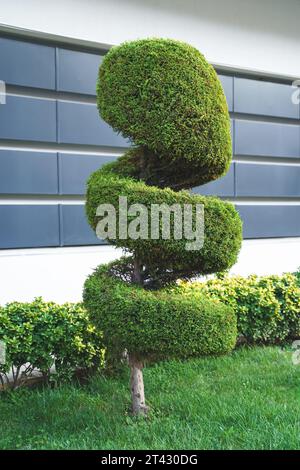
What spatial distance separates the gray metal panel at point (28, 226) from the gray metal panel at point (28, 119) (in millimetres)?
780

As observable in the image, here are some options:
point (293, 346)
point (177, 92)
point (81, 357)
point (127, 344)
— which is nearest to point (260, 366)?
point (293, 346)

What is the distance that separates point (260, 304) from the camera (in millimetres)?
6250

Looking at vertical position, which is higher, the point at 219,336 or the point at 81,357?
the point at 219,336

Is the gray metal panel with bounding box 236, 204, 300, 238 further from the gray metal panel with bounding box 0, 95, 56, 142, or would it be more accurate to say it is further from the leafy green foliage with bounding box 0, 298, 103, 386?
the leafy green foliage with bounding box 0, 298, 103, 386

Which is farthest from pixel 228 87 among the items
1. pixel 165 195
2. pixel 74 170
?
pixel 165 195

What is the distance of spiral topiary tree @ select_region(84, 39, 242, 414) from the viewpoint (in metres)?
3.81

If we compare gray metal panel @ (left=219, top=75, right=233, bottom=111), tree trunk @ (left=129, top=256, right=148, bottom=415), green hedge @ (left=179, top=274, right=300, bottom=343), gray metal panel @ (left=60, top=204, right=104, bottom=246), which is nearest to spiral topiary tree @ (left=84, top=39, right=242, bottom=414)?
tree trunk @ (left=129, top=256, right=148, bottom=415)

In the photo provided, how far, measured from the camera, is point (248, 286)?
650 centimetres

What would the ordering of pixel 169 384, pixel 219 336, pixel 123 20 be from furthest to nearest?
pixel 123 20 < pixel 169 384 < pixel 219 336

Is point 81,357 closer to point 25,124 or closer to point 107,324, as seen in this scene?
point 107,324

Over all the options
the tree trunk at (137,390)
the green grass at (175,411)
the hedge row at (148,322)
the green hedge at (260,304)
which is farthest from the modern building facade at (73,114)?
the tree trunk at (137,390)

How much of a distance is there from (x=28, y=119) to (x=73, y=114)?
1.88 feet

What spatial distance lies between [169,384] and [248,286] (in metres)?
1.92

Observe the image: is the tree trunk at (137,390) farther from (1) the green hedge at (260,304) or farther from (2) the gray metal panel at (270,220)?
(2) the gray metal panel at (270,220)
